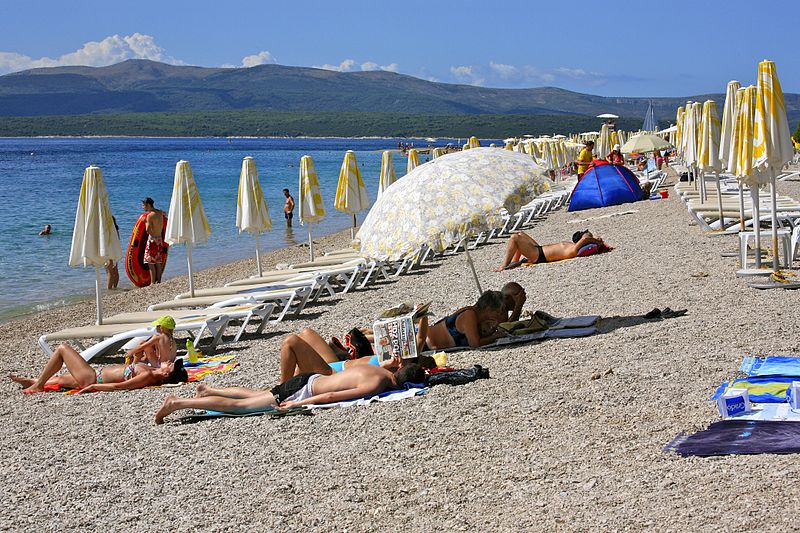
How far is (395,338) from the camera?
21.5ft

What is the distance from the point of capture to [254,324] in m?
10.0

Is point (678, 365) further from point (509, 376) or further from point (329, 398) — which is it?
point (329, 398)

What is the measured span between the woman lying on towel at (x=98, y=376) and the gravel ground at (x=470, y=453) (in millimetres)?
188

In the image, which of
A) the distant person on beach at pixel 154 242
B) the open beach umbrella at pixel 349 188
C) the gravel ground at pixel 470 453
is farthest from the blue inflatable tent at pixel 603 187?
the gravel ground at pixel 470 453

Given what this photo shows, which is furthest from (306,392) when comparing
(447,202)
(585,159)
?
(585,159)

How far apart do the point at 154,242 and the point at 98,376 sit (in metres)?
7.25

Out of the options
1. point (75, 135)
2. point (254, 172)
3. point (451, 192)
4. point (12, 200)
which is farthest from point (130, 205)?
point (75, 135)

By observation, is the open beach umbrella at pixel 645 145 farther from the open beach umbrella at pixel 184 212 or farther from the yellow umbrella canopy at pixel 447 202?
the yellow umbrella canopy at pixel 447 202

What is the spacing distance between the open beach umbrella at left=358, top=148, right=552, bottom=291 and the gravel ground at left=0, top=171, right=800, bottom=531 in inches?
39.1

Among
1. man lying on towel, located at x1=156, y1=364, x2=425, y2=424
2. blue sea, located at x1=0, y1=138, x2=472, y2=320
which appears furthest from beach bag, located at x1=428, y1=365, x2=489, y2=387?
blue sea, located at x1=0, y1=138, x2=472, y2=320

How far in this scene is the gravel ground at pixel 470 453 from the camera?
12.5ft

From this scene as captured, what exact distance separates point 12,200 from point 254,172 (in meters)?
32.2

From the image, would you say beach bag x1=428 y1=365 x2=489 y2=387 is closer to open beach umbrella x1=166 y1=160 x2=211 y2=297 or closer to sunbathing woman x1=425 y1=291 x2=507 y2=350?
sunbathing woman x1=425 y1=291 x2=507 y2=350

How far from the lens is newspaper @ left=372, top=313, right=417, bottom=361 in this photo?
6.53 metres
